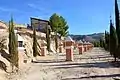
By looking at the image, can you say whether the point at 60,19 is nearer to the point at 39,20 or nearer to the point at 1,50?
the point at 39,20

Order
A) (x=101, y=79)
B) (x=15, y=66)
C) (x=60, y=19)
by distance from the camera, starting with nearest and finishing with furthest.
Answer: (x=101, y=79), (x=15, y=66), (x=60, y=19)

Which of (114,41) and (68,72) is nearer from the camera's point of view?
(68,72)

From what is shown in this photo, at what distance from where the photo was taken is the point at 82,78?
1947 centimetres

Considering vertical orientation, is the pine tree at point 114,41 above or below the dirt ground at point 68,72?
above

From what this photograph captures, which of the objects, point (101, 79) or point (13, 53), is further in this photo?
point (13, 53)

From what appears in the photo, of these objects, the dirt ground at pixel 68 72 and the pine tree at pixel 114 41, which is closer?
the dirt ground at pixel 68 72

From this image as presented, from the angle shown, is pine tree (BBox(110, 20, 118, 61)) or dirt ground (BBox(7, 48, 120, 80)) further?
pine tree (BBox(110, 20, 118, 61))

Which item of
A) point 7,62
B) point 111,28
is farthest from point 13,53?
point 111,28

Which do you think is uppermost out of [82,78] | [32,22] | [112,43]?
[32,22]

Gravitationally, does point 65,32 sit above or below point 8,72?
above

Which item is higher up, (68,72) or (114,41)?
(114,41)

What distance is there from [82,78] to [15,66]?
8.47 metres

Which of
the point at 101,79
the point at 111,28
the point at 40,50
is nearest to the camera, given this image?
the point at 101,79

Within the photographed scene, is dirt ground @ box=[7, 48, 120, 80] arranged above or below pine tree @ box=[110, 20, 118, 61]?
below
